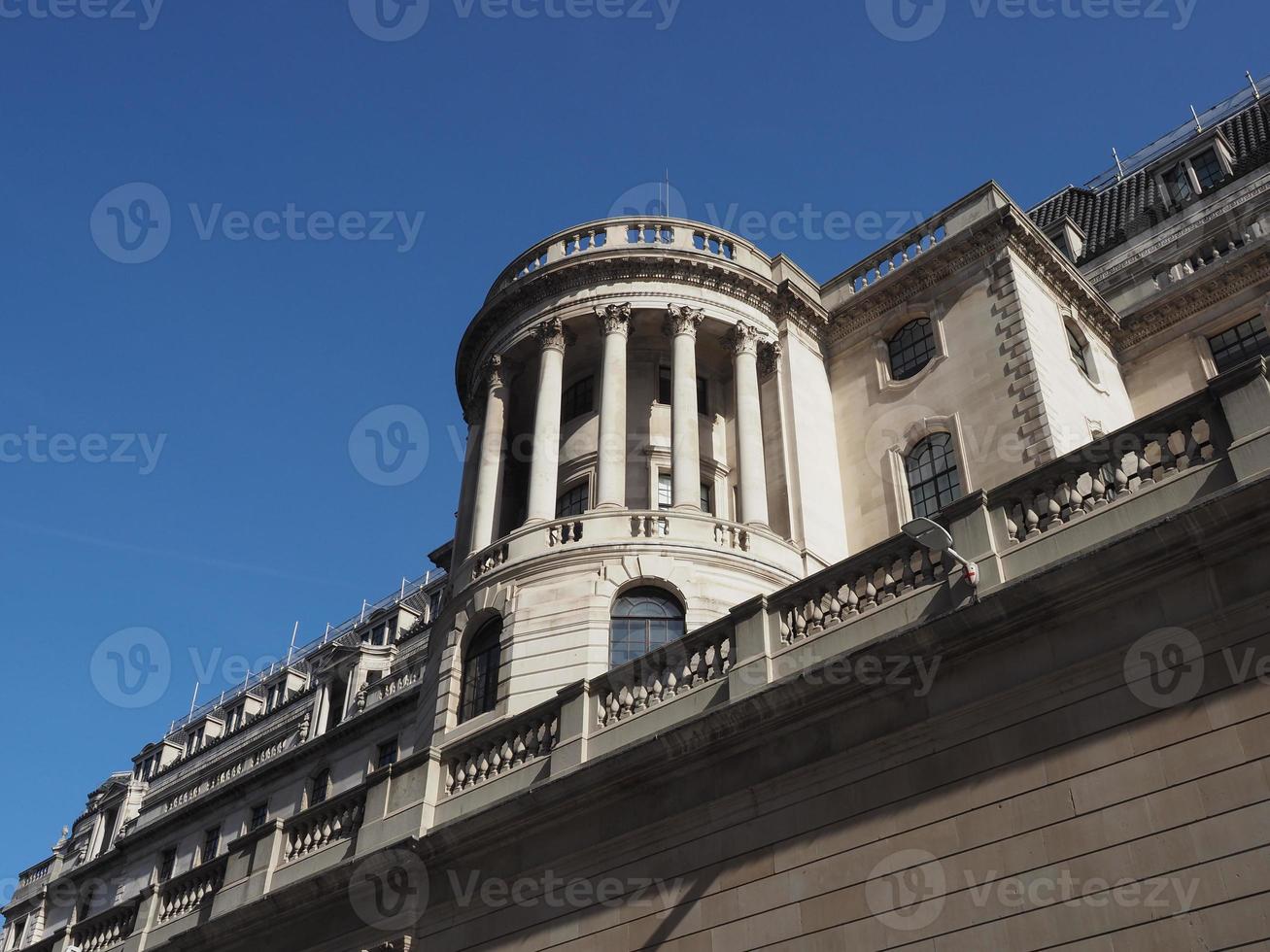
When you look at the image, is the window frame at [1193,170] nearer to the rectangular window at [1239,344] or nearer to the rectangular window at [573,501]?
the rectangular window at [1239,344]

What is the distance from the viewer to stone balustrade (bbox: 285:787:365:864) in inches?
837

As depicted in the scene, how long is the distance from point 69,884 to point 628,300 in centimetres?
4103

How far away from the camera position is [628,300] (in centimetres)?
2955

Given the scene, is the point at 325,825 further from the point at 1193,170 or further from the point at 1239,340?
the point at 1193,170

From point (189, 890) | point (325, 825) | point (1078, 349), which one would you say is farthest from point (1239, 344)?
point (189, 890)

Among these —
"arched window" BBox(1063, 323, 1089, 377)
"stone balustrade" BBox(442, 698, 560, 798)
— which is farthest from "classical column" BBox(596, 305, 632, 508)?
"arched window" BBox(1063, 323, 1089, 377)

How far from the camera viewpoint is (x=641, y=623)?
24297 mm

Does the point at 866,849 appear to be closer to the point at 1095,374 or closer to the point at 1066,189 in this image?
the point at 1095,374

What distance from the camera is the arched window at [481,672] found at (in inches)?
971

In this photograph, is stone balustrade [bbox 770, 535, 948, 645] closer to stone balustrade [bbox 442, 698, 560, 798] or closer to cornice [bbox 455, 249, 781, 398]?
stone balustrade [bbox 442, 698, 560, 798]

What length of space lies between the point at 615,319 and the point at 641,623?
840cm

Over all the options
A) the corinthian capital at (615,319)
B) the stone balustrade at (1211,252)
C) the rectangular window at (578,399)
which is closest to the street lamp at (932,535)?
the corinthian capital at (615,319)

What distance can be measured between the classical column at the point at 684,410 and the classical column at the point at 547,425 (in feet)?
8.87

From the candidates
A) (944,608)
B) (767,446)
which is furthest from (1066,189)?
(944,608)
